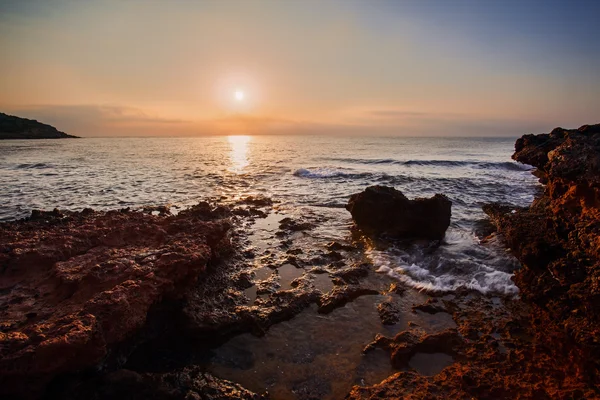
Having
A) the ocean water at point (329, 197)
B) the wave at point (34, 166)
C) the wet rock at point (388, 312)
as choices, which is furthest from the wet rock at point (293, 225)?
the wave at point (34, 166)

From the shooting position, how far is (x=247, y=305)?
5.59 meters

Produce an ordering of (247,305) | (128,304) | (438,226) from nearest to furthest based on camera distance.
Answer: (128,304)
(247,305)
(438,226)

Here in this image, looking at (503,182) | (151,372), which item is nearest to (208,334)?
(151,372)

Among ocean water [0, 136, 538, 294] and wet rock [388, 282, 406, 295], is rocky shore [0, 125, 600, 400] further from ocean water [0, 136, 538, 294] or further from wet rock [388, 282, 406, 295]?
ocean water [0, 136, 538, 294]

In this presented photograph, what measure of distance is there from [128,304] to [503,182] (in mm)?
23852

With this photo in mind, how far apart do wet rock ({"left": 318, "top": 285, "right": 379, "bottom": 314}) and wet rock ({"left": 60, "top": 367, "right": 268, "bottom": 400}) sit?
2.19 m

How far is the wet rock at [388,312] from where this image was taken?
17.3 feet

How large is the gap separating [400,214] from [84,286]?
323 inches

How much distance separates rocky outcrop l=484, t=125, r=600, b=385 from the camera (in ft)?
12.4

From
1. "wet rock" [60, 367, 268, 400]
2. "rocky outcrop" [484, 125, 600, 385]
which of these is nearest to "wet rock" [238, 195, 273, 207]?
"rocky outcrop" [484, 125, 600, 385]

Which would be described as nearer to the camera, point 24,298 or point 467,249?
point 24,298

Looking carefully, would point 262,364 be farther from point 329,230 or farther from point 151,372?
point 329,230

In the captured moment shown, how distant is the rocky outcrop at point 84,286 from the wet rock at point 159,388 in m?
0.26

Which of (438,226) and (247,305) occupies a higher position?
(438,226)
